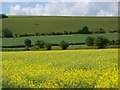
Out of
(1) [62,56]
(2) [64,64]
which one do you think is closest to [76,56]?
(1) [62,56]

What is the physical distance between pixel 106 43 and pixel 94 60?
3288mm

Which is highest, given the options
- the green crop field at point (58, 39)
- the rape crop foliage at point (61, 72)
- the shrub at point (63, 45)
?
the green crop field at point (58, 39)

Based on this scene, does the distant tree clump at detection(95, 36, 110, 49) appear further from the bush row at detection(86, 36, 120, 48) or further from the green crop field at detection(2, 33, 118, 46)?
the green crop field at detection(2, 33, 118, 46)

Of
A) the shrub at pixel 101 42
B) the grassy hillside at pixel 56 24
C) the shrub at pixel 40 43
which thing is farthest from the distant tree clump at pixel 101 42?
the shrub at pixel 40 43

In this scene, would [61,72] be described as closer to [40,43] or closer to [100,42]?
[40,43]

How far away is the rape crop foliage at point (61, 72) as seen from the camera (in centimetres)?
664

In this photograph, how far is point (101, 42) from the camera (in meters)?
12.1

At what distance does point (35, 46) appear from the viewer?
11.7 m

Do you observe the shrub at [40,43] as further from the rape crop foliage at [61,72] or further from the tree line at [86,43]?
the rape crop foliage at [61,72]

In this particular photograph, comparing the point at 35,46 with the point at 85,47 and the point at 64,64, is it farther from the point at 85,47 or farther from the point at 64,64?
the point at 64,64

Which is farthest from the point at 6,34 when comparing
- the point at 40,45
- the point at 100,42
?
the point at 100,42

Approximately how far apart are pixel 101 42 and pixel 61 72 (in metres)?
4.99

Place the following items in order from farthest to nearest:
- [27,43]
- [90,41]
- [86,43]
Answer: [86,43] < [27,43] < [90,41]

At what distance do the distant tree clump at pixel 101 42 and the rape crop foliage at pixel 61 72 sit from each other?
2111 millimetres
